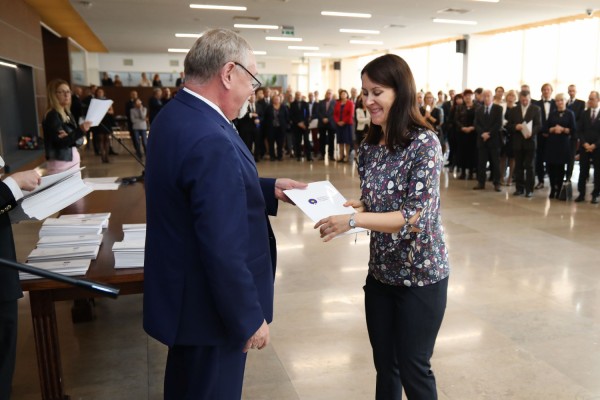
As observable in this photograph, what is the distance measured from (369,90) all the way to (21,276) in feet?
4.95

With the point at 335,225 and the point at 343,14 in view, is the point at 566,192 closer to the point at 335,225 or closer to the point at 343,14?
the point at 335,225

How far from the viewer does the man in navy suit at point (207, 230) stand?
127 cm

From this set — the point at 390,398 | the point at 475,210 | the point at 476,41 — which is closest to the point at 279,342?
the point at 390,398

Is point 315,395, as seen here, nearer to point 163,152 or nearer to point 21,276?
point 21,276

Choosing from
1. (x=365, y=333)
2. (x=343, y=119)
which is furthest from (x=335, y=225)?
(x=343, y=119)

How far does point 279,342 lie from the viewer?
303cm

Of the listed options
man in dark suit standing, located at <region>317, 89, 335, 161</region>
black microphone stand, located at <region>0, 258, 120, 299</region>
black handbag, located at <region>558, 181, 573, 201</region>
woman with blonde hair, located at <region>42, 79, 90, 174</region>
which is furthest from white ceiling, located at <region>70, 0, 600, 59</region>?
black microphone stand, located at <region>0, 258, 120, 299</region>

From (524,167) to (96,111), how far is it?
6.39 metres

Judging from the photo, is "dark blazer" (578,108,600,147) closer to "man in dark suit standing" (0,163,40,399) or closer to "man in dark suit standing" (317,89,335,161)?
"man in dark suit standing" (317,89,335,161)

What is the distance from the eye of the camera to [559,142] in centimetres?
737

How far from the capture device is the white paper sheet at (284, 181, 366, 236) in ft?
5.59

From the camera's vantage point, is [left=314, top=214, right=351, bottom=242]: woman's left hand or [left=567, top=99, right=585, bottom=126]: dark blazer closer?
[left=314, top=214, right=351, bottom=242]: woman's left hand

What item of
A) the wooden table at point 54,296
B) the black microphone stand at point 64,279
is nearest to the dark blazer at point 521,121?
the wooden table at point 54,296

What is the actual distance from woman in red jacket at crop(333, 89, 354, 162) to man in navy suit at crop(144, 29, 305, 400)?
A: 10.2m
